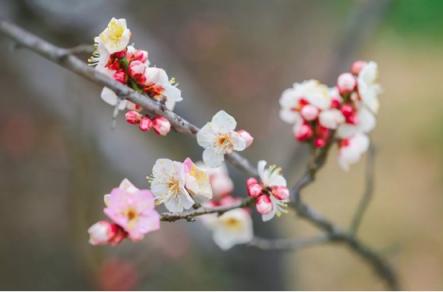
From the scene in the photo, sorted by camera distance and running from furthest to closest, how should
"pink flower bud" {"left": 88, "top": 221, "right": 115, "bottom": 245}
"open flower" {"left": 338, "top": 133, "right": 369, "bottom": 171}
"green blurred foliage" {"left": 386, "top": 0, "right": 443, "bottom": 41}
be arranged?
1. "green blurred foliage" {"left": 386, "top": 0, "right": 443, "bottom": 41}
2. "open flower" {"left": 338, "top": 133, "right": 369, "bottom": 171}
3. "pink flower bud" {"left": 88, "top": 221, "right": 115, "bottom": 245}

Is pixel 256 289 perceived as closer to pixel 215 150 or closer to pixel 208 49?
pixel 215 150

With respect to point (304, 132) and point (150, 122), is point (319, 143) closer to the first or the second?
point (304, 132)

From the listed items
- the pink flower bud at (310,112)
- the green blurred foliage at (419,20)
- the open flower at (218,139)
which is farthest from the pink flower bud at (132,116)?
the green blurred foliage at (419,20)

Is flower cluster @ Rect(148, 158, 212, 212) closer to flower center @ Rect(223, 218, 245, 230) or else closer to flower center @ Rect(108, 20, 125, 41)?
flower center @ Rect(108, 20, 125, 41)

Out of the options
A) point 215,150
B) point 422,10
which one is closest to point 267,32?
point 422,10

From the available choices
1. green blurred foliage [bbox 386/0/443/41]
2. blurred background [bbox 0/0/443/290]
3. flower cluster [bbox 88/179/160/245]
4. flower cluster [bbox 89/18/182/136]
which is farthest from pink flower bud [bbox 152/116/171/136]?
green blurred foliage [bbox 386/0/443/41]
